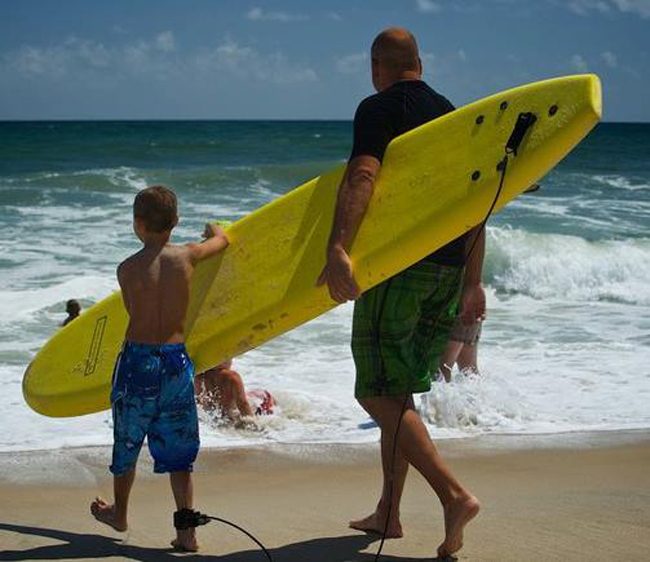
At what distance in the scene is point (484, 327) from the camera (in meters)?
9.23

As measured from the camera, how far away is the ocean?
18.9 feet

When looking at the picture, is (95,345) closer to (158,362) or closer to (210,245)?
(210,245)

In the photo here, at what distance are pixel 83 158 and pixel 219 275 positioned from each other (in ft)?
93.7

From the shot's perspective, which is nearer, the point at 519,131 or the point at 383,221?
the point at 519,131

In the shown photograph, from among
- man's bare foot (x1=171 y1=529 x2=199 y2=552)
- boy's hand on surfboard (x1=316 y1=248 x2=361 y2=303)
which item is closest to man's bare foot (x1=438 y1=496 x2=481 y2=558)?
boy's hand on surfboard (x1=316 y1=248 x2=361 y2=303)

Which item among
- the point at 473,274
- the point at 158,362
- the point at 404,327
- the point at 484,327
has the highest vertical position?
the point at 473,274

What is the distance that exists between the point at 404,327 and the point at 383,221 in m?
0.34

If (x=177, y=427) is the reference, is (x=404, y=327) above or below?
above

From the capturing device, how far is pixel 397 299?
3.30 meters

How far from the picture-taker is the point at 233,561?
3.33m

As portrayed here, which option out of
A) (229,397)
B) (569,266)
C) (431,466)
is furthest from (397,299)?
(569,266)

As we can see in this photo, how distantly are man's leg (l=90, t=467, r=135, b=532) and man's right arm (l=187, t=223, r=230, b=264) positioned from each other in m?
0.69

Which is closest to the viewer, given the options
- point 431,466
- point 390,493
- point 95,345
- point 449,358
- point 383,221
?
point 431,466

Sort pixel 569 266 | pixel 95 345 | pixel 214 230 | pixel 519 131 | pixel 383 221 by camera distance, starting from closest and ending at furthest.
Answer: pixel 519 131, pixel 383 221, pixel 214 230, pixel 95 345, pixel 569 266
